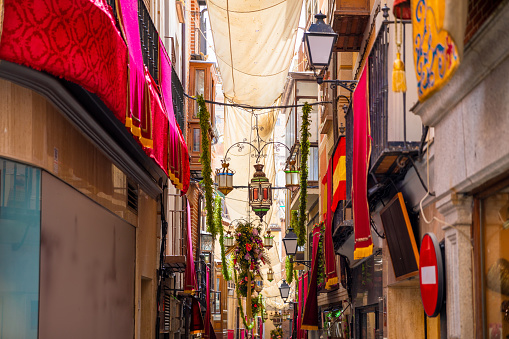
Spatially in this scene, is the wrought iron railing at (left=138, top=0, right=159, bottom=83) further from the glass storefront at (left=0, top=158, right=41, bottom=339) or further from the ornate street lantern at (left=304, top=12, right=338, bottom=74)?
the glass storefront at (left=0, top=158, right=41, bottom=339)

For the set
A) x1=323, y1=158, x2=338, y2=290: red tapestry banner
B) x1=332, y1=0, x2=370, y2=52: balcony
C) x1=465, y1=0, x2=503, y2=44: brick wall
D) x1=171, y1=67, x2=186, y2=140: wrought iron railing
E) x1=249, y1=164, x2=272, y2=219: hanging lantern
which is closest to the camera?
x1=465, y1=0, x2=503, y2=44: brick wall

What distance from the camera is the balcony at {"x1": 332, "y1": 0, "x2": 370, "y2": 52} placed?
1241 cm

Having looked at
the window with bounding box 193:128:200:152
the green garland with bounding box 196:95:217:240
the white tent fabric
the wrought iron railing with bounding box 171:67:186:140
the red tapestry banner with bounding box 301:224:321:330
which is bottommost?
the red tapestry banner with bounding box 301:224:321:330

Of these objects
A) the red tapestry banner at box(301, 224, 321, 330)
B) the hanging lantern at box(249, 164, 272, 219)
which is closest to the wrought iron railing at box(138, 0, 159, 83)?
the red tapestry banner at box(301, 224, 321, 330)

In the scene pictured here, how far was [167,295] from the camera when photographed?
16.6 meters

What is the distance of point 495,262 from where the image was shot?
188 inches

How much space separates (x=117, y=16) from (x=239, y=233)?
1414 cm

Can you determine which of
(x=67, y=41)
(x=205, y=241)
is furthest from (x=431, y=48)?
(x=205, y=241)

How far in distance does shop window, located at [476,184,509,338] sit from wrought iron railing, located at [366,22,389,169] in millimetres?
2731

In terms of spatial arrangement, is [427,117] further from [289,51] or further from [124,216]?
[289,51]

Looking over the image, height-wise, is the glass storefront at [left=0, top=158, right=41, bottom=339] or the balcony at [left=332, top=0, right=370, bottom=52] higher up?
the balcony at [left=332, top=0, right=370, bottom=52]

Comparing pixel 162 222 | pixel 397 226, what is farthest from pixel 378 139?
pixel 162 222

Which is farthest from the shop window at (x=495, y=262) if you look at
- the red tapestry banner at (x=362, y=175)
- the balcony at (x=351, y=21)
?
the balcony at (x=351, y=21)

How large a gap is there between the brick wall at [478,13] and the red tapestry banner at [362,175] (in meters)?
4.37
